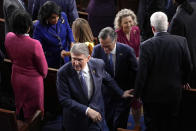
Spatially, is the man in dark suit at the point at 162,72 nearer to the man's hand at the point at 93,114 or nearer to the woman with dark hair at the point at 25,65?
the man's hand at the point at 93,114

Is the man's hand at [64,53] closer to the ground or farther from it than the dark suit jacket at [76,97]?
farther from it

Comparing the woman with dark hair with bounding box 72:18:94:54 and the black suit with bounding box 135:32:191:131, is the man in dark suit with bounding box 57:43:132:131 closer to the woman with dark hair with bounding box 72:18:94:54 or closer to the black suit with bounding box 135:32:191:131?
the black suit with bounding box 135:32:191:131

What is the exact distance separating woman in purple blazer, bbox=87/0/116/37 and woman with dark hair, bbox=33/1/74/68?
0.87m

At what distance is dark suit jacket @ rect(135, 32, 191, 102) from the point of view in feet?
9.70

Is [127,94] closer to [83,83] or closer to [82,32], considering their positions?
[83,83]

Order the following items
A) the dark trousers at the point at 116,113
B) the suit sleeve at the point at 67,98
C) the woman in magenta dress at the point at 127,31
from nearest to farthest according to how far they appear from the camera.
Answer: the suit sleeve at the point at 67,98 → the dark trousers at the point at 116,113 → the woman in magenta dress at the point at 127,31

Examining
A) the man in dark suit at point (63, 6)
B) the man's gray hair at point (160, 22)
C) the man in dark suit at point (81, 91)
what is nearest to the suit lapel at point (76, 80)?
the man in dark suit at point (81, 91)

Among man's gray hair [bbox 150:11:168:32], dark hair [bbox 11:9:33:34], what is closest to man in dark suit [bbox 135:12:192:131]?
man's gray hair [bbox 150:11:168:32]

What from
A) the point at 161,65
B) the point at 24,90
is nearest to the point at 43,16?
the point at 24,90

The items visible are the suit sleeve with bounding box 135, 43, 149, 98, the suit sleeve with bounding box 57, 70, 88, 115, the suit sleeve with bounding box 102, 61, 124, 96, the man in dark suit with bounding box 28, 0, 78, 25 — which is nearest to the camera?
the suit sleeve with bounding box 57, 70, 88, 115

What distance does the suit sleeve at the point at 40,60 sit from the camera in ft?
10.6

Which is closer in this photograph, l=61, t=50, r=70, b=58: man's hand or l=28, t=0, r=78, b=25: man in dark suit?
l=61, t=50, r=70, b=58: man's hand

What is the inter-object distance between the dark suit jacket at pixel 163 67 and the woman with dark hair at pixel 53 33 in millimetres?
1185

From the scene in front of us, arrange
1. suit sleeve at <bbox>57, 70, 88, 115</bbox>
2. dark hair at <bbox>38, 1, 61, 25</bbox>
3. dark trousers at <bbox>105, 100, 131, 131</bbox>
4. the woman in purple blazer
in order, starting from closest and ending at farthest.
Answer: suit sleeve at <bbox>57, 70, 88, 115</bbox> < dark trousers at <bbox>105, 100, 131, 131</bbox> < dark hair at <bbox>38, 1, 61, 25</bbox> < the woman in purple blazer
